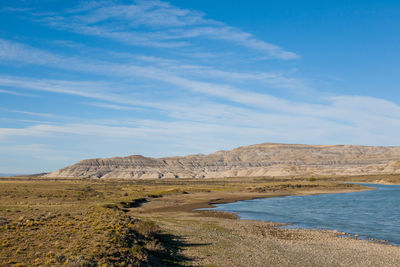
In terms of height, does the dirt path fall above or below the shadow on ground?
below

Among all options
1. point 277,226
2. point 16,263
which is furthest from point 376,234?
point 16,263

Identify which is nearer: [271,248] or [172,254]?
[172,254]

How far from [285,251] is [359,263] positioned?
5230 mm

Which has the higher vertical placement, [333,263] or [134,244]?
[134,244]

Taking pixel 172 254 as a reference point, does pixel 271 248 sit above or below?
below

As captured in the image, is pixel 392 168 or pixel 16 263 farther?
pixel 392 168

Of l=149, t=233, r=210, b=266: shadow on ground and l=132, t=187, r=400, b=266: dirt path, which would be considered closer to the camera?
l=149, t=233, r=210, b=266: shadow on ground

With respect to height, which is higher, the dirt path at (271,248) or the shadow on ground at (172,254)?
the shadow on ground at (172,254)

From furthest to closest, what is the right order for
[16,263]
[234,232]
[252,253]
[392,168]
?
[392,168]
[234,232]
[252,253]
[16,263]

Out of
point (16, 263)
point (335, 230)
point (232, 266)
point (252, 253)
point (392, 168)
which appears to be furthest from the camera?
point (392, 168)

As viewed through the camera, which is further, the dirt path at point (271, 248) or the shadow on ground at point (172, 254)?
the dirt path at point (271, 248)

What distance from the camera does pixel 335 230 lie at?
3659 cm

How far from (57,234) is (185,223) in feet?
58.4

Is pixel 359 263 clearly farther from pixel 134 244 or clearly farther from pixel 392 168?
pixel 392 168
